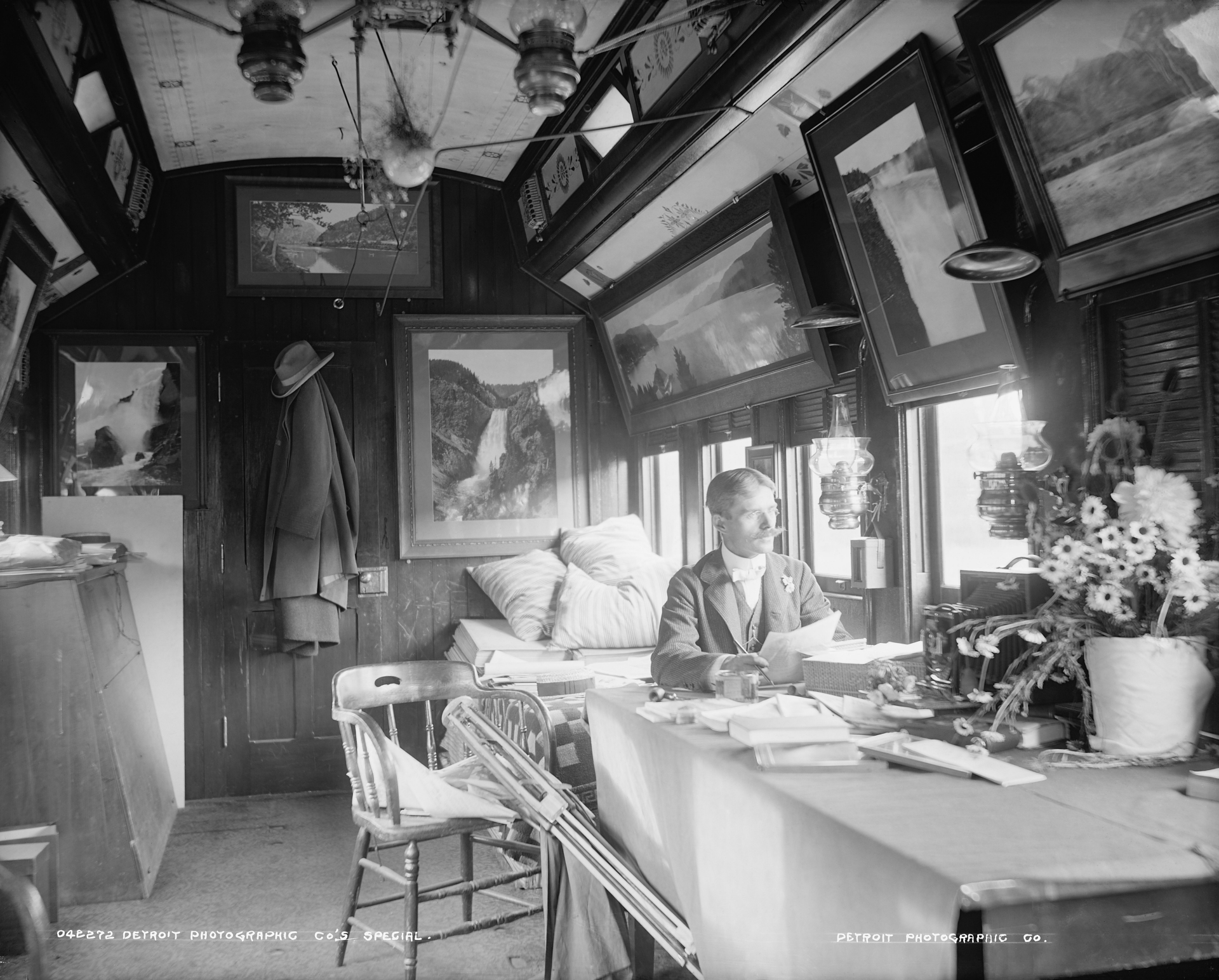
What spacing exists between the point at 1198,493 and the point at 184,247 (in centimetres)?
508

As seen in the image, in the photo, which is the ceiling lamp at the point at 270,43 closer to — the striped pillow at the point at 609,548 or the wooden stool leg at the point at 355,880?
the wooden stool leg at the point at 355,880

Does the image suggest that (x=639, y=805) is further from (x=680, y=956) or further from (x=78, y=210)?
(x=78, y=210)

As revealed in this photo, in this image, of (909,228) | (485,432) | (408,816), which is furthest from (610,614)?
(909,228)

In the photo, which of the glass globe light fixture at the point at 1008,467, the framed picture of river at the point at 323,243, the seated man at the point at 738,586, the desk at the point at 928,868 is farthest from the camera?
the framed picture of river at the point at 323,243

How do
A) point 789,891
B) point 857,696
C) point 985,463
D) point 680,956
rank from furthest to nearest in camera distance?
point 985,463 → point 857,696 → point 680,956 → point 789,891

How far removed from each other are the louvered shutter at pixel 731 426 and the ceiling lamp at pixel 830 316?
97 cm

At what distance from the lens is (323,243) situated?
218 inches

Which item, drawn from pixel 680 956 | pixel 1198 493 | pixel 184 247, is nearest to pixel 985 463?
pixel 1198 493

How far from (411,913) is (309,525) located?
8.89ft

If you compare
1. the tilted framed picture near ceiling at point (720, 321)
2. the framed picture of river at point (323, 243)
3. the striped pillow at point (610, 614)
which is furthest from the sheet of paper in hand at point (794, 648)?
the framed picture of river at point (323, 243)

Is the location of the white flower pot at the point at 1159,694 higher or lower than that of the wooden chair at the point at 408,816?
higher

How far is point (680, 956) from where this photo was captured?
212cm

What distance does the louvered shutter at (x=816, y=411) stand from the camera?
3.57 meters

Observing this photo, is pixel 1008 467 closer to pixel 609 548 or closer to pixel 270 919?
pixel 609 548
